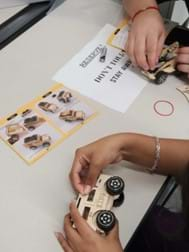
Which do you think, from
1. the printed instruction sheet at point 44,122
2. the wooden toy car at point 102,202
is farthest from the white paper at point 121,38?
the wooden toy car at point 102,202

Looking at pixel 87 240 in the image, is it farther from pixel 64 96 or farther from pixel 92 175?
pixel 64 96

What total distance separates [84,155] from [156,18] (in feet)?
1.57

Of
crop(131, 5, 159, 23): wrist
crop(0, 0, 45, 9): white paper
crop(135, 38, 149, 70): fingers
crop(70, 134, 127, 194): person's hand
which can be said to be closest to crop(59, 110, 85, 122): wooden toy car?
crop(70, 134, 127, 194): person's hand

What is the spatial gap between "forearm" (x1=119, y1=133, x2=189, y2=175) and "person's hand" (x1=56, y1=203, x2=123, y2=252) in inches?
6.7

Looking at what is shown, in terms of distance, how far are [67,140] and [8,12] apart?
542 millimetres

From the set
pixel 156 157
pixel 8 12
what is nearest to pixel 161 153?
pixel 156 157

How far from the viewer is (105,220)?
0.69m

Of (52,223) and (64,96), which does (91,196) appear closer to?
(52,223)

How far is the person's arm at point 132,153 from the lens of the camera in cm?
78

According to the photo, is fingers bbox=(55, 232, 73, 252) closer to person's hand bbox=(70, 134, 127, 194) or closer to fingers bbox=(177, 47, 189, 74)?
person's hand bbox=(70, 134, 127, 194)

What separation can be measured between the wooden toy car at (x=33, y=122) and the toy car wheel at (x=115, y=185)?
235mm

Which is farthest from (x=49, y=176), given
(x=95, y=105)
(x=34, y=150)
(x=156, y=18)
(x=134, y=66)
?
(x=156, y=18)

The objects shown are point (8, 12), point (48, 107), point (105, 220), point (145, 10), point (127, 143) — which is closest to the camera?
point (105, 220)

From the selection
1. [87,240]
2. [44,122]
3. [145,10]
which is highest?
[145,10]
